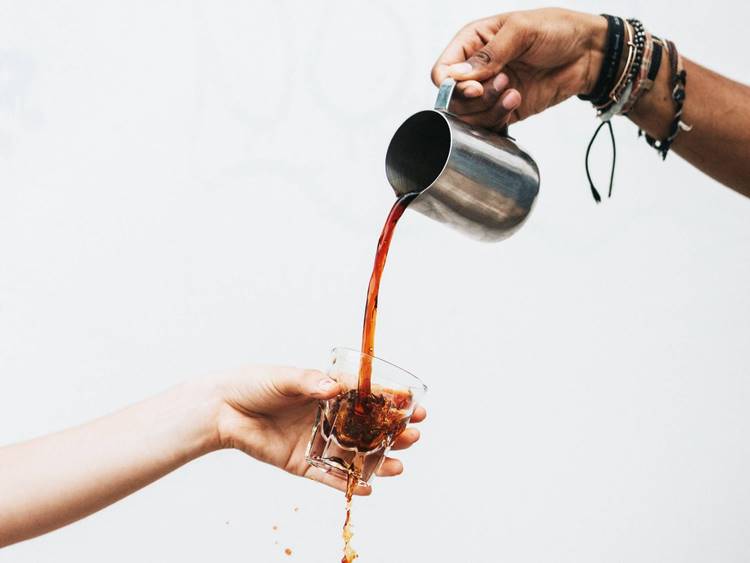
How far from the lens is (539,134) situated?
6.84 ft

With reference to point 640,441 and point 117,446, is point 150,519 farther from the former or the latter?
point 640,441

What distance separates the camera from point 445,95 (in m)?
1.22

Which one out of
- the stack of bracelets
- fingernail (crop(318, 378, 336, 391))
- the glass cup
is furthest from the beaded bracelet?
fingernail (crop(318, 378, 336, 391))

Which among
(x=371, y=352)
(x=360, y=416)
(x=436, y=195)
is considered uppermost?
(x=436, y=195)

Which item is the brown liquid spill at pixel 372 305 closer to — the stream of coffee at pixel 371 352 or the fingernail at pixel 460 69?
the stream of coffee at pixel 371 352

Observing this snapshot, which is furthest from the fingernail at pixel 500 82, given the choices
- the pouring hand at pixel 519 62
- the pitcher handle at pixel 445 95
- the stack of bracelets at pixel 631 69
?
the stack of bracelets at pixel 631 69

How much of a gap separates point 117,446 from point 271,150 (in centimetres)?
101

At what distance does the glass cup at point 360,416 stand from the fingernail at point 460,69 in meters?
0.52

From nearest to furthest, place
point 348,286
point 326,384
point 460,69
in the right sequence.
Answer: point 326,384
point 460,69
point 348,286

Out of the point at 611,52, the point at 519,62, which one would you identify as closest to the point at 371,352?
the point at 519,62

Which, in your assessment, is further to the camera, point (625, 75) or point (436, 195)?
point (625, 75)

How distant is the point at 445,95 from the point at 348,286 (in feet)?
2.89

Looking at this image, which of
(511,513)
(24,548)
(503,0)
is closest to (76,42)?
(503,0)

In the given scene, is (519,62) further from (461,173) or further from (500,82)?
(461,173)
